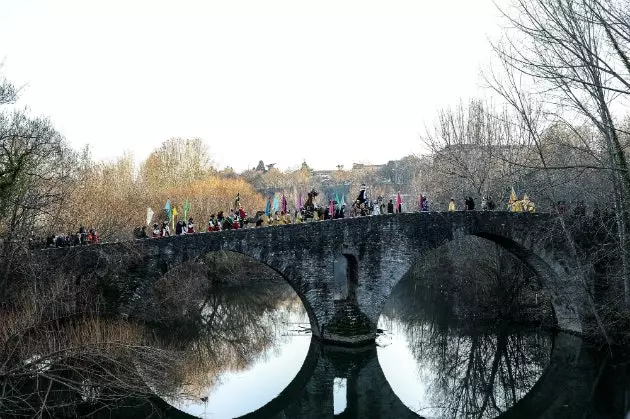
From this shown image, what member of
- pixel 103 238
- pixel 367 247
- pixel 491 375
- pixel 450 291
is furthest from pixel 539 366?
pixel 103 238

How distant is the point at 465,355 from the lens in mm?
20703

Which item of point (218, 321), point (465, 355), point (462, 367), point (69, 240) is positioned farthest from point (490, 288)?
point (69, 240)

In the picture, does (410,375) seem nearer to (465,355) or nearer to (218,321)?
(465,355)

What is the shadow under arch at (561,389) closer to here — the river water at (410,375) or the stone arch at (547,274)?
the river water at (410,375)

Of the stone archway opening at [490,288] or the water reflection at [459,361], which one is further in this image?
the stone archway opening at [490,288]

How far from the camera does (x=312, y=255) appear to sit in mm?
19938

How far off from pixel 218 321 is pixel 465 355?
11923 mm

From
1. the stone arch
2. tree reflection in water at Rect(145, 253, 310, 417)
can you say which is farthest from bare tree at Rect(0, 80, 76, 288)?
the stone arch

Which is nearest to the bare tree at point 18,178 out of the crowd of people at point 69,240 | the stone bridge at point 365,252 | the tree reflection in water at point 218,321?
the crowd of people at point 69,240

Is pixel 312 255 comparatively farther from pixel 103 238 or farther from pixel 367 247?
pixel 103 238

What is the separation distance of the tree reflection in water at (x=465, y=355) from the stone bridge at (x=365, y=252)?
85.1 inches

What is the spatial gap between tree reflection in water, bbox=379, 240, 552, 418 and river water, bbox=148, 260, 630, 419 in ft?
0.13

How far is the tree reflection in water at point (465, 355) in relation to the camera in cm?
1681

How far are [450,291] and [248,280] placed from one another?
12957mm
